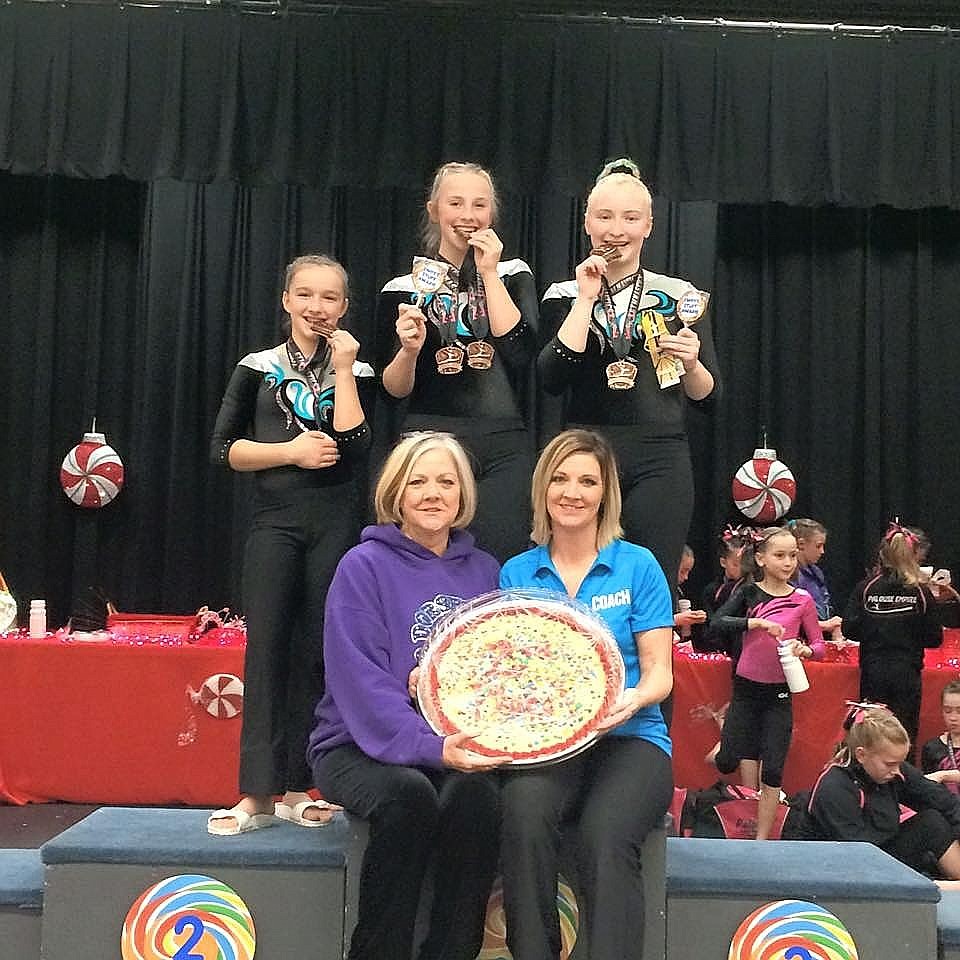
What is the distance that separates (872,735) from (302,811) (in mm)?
2076

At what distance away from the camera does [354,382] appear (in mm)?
3270

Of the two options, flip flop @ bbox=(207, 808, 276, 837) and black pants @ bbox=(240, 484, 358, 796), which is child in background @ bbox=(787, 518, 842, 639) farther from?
flip flop @ bbox=(207, 808, 276, 837)

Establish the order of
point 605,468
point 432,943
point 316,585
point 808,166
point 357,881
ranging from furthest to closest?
point 808,166
point 316,585
point 605,468
point 357,881
point 432,943

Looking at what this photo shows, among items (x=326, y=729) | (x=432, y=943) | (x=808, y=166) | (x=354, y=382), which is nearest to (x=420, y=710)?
(x=326, y=729)

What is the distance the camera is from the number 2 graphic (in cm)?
284

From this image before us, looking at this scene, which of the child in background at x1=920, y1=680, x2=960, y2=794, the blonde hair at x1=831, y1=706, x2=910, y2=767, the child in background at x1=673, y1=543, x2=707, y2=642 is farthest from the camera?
the child in background at x1=673, y1=543, x2=707, y2=642

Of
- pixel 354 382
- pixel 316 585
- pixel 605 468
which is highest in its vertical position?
pixel 354 382

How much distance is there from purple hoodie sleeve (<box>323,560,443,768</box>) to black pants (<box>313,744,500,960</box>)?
0.27 ft

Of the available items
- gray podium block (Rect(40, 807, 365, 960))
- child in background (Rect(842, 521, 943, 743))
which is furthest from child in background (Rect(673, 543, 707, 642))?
gray podium block (Rect(40, 807, 365, 960))

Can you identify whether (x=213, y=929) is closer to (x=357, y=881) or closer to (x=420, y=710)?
(x=357, y=881)

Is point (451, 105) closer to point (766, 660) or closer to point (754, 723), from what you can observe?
point (766, 660)

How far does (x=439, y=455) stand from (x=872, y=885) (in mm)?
1313

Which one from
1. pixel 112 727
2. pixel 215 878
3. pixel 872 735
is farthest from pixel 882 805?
pixel 112 727

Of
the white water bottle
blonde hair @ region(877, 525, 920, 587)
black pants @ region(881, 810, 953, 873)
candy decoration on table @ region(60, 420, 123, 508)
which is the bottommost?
black pants @ region(881, 810, 953, 873)
